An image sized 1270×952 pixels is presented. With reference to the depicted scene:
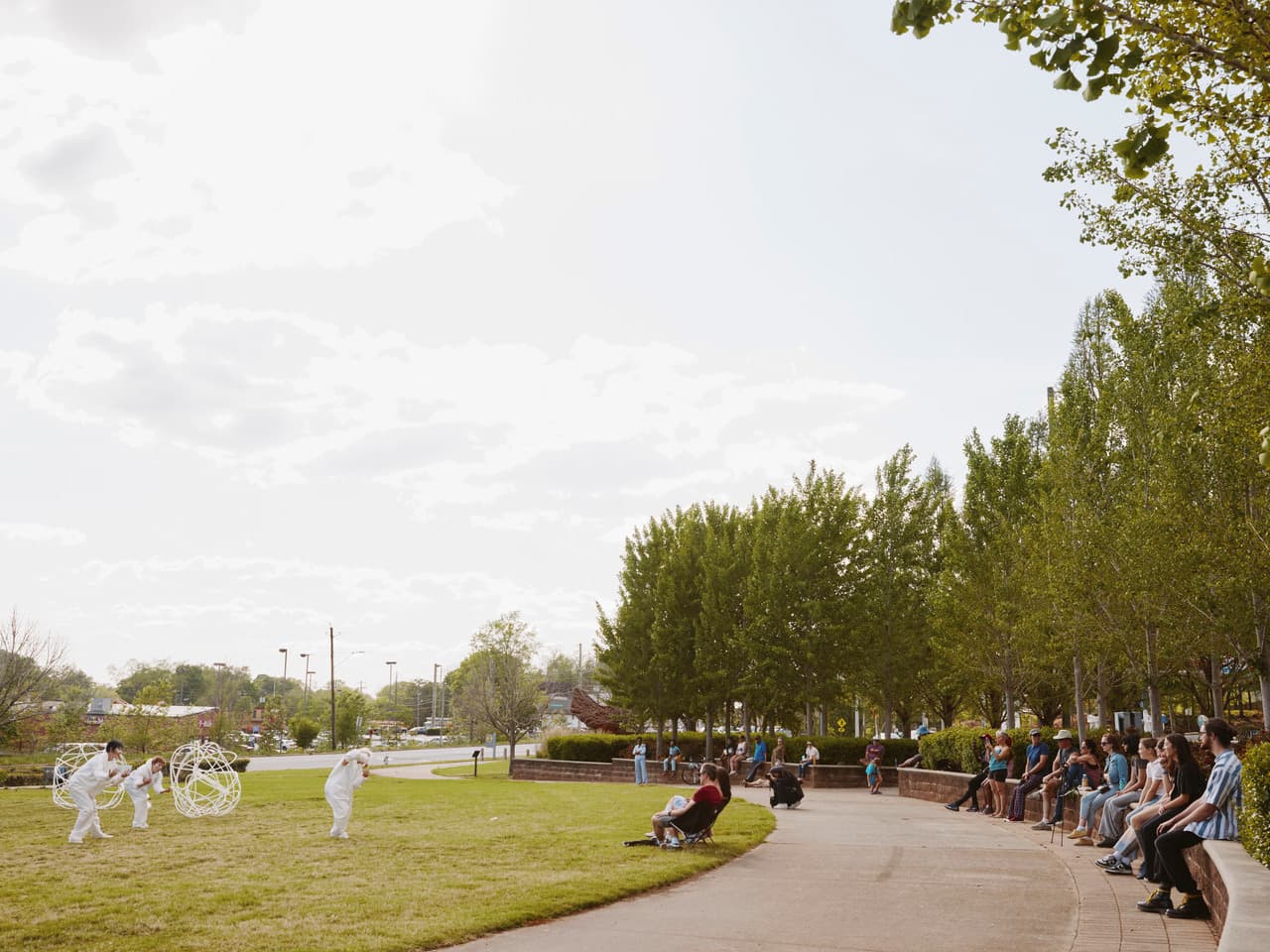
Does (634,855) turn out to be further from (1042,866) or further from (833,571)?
(833,571)

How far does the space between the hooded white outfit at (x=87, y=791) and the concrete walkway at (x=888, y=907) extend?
31.8ft

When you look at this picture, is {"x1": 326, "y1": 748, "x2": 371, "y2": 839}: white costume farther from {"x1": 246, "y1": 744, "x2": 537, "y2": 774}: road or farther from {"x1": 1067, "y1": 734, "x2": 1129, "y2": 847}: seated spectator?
{"x1": 246, "y1": 744, "x2": 537, "y2": 774}: road

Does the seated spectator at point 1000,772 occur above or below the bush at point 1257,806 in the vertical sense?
below

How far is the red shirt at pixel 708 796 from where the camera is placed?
13508mm

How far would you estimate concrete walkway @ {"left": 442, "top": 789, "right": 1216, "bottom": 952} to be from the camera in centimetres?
806

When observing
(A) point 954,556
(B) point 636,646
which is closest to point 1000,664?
(A) point 954,556

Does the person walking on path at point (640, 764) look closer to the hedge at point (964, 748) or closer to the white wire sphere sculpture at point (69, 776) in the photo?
the hedge at point (964, 748)

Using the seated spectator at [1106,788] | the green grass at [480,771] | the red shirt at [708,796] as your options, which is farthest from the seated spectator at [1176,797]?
the green grass at [480,771]

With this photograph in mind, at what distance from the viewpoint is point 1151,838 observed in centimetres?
990

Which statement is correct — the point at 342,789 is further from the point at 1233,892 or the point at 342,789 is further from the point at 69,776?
the point at 1233,892

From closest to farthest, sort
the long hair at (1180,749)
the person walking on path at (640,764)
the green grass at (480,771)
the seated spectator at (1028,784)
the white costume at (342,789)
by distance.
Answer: the long hair at (1180,749) < the white costume at (342,789) < the seated spectator at (1028,784) < the person walking on path at (640,764) < the green grass at (480,771)

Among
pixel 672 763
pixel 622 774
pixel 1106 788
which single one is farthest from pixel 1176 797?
pixel 622 774

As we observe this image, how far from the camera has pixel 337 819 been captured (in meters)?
15.9

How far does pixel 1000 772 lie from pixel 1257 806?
1223cm
